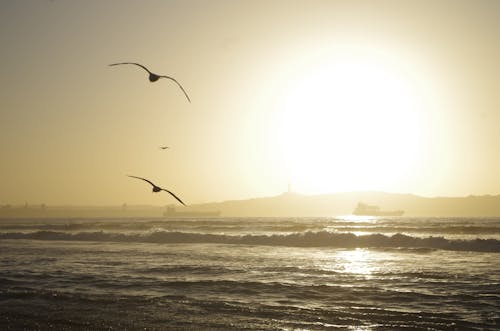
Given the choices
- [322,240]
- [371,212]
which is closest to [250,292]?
[322,240]

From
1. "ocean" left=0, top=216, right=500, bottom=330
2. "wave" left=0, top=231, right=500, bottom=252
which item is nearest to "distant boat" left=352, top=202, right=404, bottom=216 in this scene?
"wave" left=0, top=231, right=500, bottom=252

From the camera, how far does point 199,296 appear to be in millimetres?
14375

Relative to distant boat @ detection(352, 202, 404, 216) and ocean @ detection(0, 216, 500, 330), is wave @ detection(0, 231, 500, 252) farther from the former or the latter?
distant boat @ detection(352, 202, 404, 216)

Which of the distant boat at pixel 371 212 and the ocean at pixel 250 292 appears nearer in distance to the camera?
the ocean at pixel 250 292

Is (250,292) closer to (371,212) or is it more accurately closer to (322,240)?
(322,240)

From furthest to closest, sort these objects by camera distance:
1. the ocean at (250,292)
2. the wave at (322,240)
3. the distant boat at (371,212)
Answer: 1. the distant boat at (371,212)
2. the wave at (322,240)
3. the ocean at (250,292)

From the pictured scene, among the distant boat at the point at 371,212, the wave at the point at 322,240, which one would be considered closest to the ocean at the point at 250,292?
the wave at the point at 322,240

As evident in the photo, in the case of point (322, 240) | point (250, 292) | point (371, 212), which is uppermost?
point (250, 292)

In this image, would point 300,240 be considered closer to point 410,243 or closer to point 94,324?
point 410,243

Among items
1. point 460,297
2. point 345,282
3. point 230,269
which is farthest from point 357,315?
point 230,269

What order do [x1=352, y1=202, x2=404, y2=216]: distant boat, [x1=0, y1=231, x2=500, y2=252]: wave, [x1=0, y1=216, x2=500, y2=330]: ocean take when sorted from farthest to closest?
[x1=352, y1=202, x2=404, y2=216]: distant boat, [x1=0, y1=231, x2=500, y2=252]: wave, [x1=0, y1=216, x2=500, y2=330]: ocean

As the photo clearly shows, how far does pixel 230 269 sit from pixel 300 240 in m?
18.8

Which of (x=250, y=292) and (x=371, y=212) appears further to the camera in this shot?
(x=371, y=212)

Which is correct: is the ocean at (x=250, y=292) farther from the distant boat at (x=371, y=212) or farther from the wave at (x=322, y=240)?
the distant boat at (x=371, y=212)
